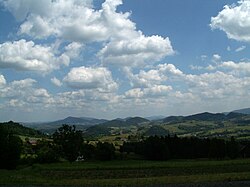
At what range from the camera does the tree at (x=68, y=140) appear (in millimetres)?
109062

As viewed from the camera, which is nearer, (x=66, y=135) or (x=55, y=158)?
(x=55, y=158)

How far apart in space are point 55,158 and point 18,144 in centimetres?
2084

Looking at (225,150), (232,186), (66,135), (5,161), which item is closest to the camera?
(232,186)

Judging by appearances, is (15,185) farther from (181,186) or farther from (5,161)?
(5,161)

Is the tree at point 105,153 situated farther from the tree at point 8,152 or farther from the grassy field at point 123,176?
the grassy field at point 123,176

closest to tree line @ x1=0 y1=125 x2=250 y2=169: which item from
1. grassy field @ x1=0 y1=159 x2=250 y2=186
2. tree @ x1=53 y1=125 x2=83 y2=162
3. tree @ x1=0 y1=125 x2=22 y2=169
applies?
tree @ x1=53 y1=125 x2=83 y2=162

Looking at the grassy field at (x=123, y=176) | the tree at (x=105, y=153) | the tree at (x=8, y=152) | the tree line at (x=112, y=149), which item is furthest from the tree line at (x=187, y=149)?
the tree at (x=8, y=152)

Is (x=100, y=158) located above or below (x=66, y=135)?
below

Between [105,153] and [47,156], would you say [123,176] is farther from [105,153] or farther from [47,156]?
[105,153]

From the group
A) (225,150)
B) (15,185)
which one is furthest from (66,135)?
(15,185)

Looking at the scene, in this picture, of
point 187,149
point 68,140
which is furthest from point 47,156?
point 187,149

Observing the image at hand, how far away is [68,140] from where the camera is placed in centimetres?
10950

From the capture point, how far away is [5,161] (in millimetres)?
80938

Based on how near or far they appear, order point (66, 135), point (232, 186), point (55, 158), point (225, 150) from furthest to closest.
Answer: point (225, 150)
point (66, 135)
point (55, 158)
point (232, 186)
